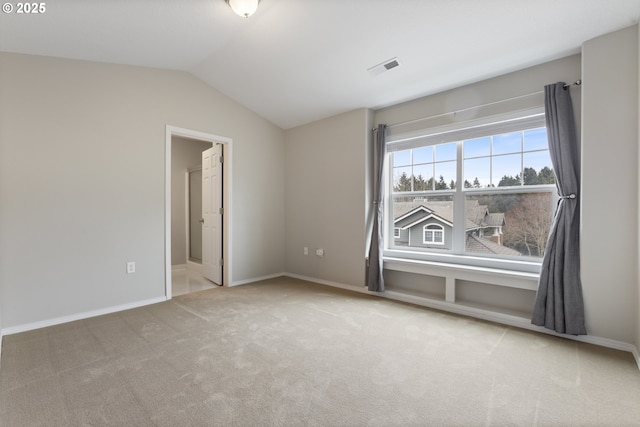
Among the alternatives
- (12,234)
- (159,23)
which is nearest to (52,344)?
(12,234)

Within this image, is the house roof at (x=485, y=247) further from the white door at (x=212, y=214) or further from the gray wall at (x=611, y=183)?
the white door at (x=212, y=214)

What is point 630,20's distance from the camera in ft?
7.23

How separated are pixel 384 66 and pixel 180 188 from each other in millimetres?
4567

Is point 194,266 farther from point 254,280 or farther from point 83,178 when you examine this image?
point 83,178

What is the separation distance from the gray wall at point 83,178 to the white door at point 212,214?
611mm

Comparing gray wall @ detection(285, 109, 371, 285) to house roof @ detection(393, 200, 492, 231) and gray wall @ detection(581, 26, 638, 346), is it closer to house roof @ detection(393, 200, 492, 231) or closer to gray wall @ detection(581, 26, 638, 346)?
house roof @ detection(393, 200, 492, 231)

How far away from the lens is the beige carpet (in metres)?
1.61

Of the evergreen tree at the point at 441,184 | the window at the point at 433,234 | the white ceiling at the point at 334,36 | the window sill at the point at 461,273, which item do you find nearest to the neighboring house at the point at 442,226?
the window at the point at 433,234

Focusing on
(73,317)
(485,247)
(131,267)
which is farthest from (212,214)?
(485,247)

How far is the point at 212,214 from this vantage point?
4609 millimetres

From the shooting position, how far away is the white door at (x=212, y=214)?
174 inches

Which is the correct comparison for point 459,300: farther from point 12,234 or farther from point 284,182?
point 12,234

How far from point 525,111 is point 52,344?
4772 mm

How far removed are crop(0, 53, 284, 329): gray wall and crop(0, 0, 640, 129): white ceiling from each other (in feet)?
→ 0.96
